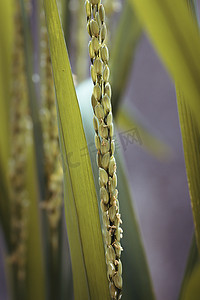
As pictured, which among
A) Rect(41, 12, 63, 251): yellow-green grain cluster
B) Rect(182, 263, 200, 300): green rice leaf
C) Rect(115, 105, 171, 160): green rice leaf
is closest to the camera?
Rect(182, 263, 200, 300): green rice leaf

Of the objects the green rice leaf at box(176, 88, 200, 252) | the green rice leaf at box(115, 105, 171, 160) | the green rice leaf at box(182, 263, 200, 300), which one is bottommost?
the green rice leaf at box(182, 263, 200, 300)

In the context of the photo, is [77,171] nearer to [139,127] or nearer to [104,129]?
[104,129]

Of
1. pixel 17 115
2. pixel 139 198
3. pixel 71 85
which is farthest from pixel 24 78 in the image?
pixel 139 198

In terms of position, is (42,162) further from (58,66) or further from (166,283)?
(166,283)

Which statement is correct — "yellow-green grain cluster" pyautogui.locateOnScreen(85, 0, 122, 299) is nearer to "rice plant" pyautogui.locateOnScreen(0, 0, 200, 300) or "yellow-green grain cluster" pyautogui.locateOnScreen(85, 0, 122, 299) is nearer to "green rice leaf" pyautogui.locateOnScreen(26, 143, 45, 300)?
"rice plant" pyautogui.locateOnScreen(0, 0, 200, 300)

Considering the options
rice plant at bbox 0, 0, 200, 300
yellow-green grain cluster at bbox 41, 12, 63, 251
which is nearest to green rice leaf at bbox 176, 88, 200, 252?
rice plant at bbox 0, 0, 200, 300

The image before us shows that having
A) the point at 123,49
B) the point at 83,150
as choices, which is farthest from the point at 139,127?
the point at 83,150
